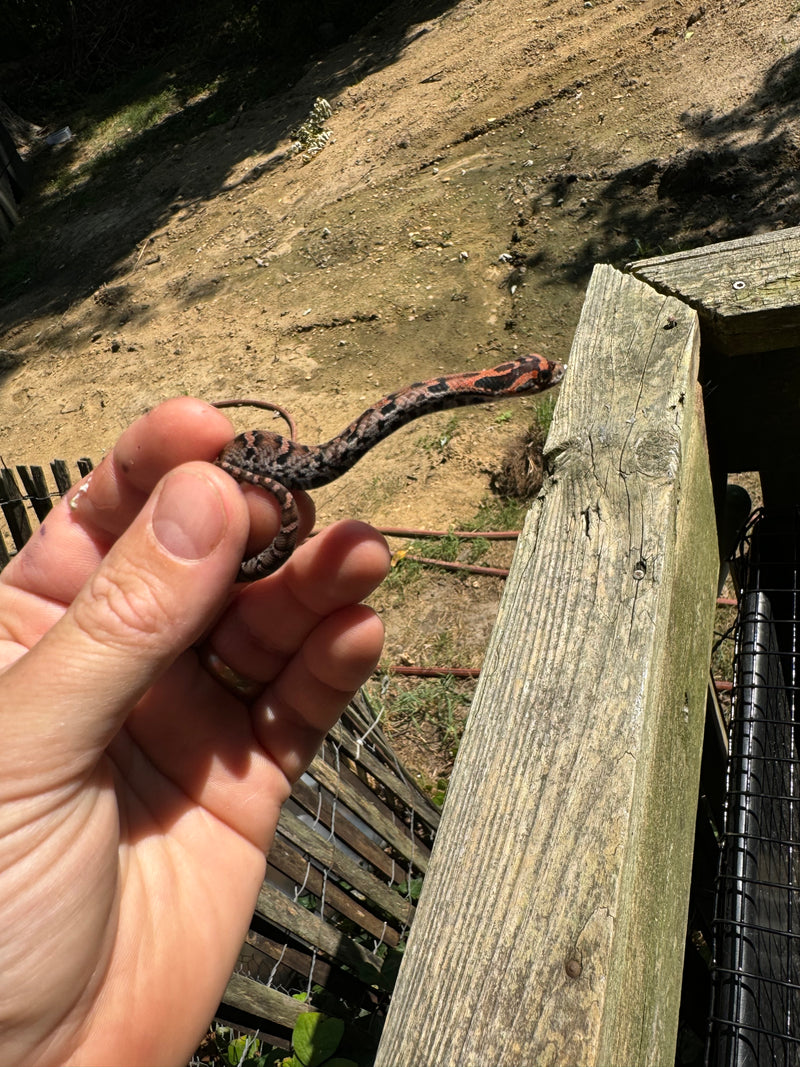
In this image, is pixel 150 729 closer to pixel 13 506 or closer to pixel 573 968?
pixel 573 968

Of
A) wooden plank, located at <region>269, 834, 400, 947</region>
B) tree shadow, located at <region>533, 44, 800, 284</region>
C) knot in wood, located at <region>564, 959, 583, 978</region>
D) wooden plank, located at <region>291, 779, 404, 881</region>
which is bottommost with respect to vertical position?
knot in wood, located at <region>564, 959, 583, 978</region>

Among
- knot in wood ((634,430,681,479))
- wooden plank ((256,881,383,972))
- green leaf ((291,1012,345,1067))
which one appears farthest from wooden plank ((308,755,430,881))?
knot in wood ((634,430,681,479))

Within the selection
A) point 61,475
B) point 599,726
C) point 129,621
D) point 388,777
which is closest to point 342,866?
point 388,777

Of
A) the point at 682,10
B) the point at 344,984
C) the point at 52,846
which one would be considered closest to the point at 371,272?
the point at 682,10

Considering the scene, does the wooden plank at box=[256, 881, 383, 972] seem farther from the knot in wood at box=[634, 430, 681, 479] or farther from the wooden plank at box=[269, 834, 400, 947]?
the knot in wood at box=[634, 430, 681, 479]

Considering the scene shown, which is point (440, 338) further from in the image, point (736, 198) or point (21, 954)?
point (21, 954)

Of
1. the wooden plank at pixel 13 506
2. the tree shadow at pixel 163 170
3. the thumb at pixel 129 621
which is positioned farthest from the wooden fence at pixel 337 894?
the tree shadow at pixel 163 170

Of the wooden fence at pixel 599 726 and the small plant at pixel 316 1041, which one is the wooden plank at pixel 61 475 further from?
the wooden fence at pixel 599 726
